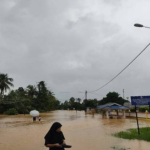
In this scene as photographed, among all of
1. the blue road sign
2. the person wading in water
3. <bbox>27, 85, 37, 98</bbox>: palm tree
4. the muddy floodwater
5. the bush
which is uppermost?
<bbox>27, 85, 37, 98</bbox>: palm tree

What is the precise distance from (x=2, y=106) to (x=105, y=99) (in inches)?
1581

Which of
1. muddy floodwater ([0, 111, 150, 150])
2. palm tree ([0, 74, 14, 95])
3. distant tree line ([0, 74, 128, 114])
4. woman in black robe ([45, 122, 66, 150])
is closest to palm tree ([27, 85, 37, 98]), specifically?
distant tree line ([0, 74, 128, 114])

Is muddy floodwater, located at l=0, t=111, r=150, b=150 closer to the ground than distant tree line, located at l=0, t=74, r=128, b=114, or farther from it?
closer to the ground

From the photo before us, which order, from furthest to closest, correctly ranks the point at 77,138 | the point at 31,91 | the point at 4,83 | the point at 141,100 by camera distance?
the point at 31,91 → the point at 4,83 → the point at 77,138 → the point at 141,100

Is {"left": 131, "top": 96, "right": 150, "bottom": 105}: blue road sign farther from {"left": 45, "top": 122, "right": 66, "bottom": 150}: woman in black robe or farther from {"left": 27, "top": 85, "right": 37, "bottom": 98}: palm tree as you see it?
{"left": 27, "top": 85, "right": 37, "bottom": 98}: palm tree

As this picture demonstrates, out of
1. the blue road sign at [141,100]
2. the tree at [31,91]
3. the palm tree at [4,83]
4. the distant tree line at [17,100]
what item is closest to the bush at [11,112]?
the distant tree line at [17,100]

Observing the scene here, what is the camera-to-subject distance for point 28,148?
1107 centimetres

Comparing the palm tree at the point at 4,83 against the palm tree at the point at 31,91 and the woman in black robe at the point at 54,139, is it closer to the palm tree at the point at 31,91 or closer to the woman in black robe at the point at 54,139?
the palm tree at the point at 31,91

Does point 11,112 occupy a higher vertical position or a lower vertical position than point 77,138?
higher

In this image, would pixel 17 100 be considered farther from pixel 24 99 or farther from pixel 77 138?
pixel 77 138

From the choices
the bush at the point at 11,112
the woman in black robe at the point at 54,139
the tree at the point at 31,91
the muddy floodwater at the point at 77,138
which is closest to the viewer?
the woman in black robe at the point at 54,139

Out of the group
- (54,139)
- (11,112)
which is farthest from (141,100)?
(11,112)

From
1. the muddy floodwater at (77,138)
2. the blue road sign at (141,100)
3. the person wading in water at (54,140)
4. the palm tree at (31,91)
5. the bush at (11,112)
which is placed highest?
the palm tree at (31,91)

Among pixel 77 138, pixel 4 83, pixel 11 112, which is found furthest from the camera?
pixel 4 83
